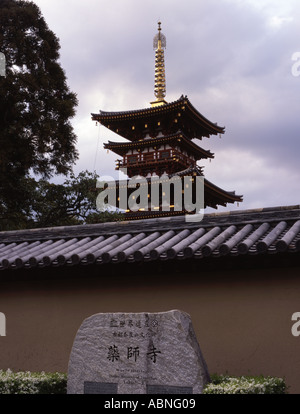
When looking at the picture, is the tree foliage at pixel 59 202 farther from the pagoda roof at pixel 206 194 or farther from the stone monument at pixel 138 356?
the stone monument at pixel 138 356

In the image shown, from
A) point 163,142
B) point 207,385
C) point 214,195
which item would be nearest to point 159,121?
point 163,142

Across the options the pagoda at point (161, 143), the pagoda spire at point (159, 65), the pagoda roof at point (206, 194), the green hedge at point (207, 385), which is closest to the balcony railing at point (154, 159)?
the pagoda at point (161, 143)

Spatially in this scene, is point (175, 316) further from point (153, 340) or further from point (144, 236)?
point (144, 236)

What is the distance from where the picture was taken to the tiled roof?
7.45 metres

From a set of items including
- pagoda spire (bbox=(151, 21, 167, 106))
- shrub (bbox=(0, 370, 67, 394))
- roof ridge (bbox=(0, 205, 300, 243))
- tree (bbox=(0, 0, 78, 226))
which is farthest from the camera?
pagoda spire (bbox=(151, 21, 167, 106))

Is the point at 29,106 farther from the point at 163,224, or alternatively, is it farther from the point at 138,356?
the point at 138,356

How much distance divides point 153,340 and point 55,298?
315 cm

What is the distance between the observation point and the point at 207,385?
6.14 m

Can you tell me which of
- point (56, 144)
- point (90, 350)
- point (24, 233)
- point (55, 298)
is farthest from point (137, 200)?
point (90, 350)

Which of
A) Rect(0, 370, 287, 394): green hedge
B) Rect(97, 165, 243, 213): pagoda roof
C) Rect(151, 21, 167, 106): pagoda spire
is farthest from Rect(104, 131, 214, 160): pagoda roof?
Rect(0, 370, 287, 394): green hedge

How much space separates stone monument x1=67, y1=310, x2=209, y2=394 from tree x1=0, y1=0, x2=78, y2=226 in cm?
1422

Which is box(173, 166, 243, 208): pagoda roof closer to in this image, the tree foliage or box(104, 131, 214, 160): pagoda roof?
box(104, 131, 214, 160): pagoda roof

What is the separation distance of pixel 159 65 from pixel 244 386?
99.4 feet

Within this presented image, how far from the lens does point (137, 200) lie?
29234 millimetres
